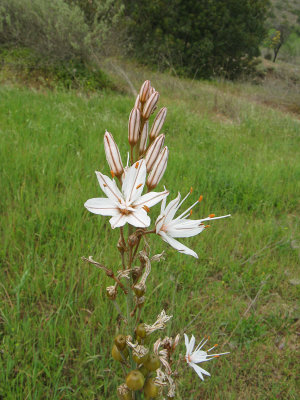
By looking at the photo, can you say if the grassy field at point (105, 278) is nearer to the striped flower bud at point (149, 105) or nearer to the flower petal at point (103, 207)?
the flower petal at point (103, 207)

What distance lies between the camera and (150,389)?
3.24 feet

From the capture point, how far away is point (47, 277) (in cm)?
201

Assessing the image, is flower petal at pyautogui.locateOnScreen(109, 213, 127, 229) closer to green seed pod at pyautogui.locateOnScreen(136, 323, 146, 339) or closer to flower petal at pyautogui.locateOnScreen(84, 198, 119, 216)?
flower petal at pyautogui.locateOnScreen(84, 198, 119, 216)

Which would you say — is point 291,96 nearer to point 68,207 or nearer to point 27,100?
point 27,100

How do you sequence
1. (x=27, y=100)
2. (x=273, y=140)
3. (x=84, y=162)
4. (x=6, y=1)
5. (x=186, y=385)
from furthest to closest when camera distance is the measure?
(x=6, y=1), (x=273, y=140), (x=27, y=100), (x=84, y=162), (x=186, y=385)

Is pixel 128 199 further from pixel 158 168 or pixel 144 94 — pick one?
pixel 144 94

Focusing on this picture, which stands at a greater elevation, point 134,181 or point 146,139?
point 146,139

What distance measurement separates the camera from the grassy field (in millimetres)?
1663

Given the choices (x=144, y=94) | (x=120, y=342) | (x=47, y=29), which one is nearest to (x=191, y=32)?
(x=47, y=29)

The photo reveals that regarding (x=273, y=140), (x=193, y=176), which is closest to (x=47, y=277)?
(x=193, y=176)

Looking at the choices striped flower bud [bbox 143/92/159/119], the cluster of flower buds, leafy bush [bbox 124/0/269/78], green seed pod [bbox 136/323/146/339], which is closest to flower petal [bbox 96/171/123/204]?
the cluster of flower buds

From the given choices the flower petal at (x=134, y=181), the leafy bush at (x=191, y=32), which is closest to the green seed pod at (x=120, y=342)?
the flower petal at (x=134, y=181)

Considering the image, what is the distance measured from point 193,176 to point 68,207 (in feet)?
4.78

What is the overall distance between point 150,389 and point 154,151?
0.74 meters
